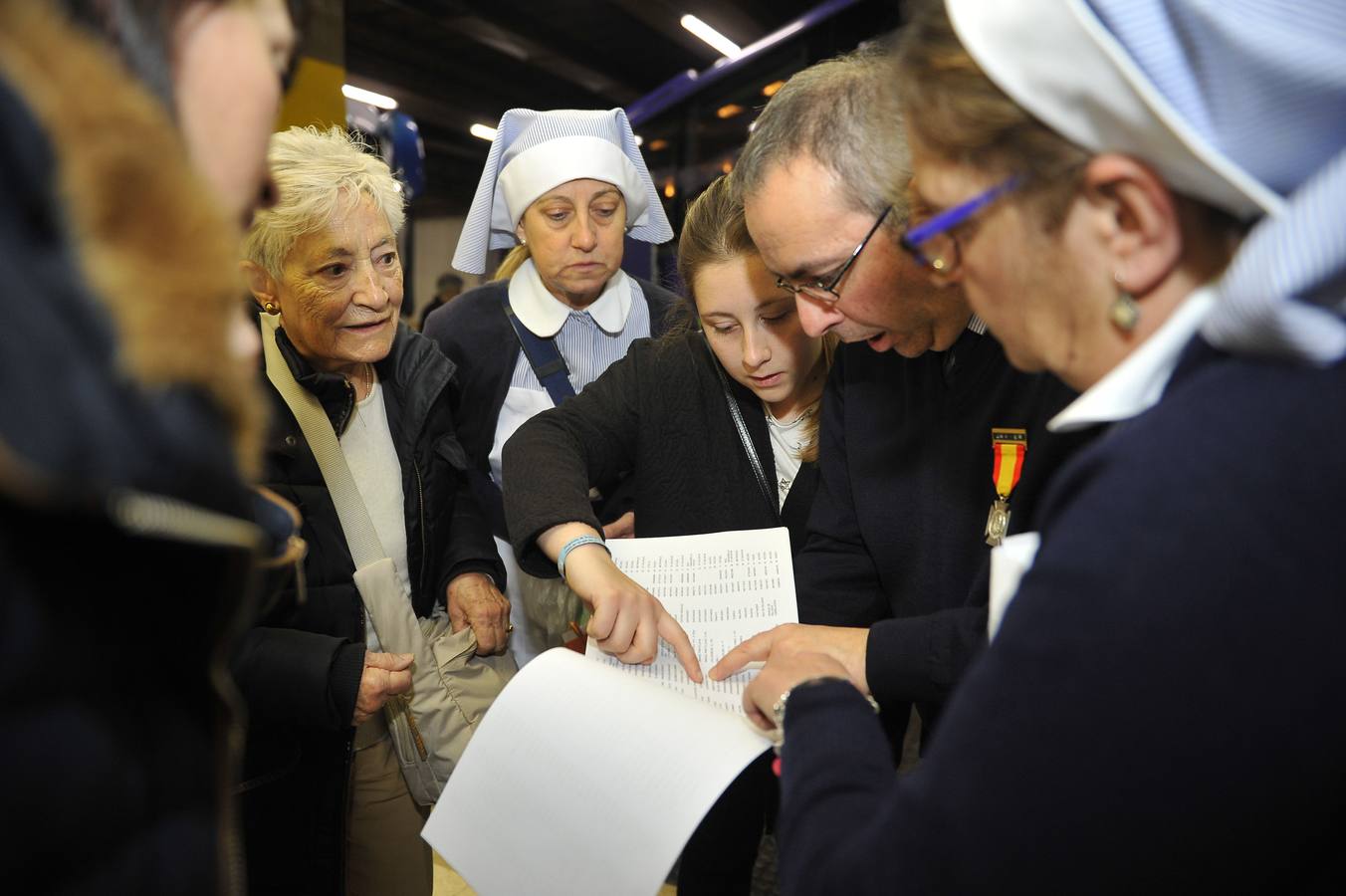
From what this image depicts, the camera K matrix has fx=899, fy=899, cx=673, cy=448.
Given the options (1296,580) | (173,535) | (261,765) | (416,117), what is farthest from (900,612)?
(416,117)

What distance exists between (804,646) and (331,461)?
1076 millimetres

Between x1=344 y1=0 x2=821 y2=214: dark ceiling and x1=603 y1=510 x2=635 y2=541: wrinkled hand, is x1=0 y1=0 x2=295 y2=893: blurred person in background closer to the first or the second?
x1=603 y1=510 x2=635 y2=541: wrinkled hand

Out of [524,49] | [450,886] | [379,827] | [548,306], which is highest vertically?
[524,49]

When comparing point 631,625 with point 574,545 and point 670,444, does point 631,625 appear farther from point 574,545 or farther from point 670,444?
point 670,444

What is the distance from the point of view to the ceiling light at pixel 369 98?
11.8 meters

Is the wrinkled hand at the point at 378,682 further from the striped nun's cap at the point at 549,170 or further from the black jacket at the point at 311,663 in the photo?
the striped nun's cap at the point at 549,170

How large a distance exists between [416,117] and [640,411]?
13457mm

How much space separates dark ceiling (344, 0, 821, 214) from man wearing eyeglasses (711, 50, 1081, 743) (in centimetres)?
872

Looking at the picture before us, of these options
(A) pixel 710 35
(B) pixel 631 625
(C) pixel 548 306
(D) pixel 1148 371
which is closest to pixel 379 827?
(B) pixel 631 625

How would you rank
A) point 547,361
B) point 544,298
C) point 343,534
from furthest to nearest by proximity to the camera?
point 544,298 < point 547,361 < point 343,534

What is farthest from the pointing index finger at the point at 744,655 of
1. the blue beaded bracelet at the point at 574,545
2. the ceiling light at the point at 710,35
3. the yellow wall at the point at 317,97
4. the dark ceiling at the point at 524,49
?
the ceiling light at the point at 710,35

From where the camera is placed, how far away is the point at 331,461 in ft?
6.19

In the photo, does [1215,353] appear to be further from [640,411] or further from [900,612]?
[640,411]

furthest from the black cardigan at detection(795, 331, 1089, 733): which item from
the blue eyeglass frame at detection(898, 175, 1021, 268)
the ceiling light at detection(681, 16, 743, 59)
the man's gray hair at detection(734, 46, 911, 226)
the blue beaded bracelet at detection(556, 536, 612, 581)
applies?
the ceiling light at detection(681, 16, 743, 59)
